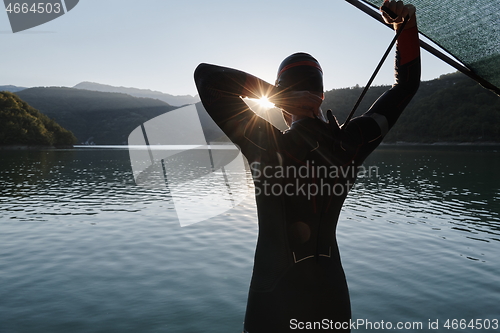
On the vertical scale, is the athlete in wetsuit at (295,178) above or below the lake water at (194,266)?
above

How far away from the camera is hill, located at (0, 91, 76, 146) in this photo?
11462cm

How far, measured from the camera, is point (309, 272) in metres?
1.74

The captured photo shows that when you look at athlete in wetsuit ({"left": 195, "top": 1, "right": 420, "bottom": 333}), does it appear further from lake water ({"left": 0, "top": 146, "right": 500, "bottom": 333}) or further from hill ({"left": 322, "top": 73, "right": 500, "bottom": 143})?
hill ({"left": 322, "top": 73, "right": 500, "bottom": 143})

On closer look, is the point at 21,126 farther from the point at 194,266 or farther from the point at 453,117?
the point at 453,117

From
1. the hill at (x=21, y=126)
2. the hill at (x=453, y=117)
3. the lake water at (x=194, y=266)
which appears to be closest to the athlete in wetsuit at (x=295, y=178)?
the lake water at (x=194, y=266)

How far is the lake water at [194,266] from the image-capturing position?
808 cm

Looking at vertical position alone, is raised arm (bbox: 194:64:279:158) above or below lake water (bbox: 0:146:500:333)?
above

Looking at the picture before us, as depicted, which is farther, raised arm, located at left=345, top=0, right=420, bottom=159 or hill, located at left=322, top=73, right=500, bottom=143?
hill, located at left=322, top=73, right=500, bottom=143

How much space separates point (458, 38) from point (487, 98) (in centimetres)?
15236

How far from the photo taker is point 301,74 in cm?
163

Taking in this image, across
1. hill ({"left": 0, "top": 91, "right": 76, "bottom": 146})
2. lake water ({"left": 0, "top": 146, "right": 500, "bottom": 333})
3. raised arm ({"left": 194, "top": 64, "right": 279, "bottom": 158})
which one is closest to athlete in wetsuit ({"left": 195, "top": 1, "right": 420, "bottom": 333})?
raised arm ({"left": 194, "top": 64, "right": 279, "bottom": 158})

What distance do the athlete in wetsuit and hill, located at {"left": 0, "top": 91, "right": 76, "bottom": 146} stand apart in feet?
438

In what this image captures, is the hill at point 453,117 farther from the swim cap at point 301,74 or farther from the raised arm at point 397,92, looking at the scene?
the swim cap at point 301,74

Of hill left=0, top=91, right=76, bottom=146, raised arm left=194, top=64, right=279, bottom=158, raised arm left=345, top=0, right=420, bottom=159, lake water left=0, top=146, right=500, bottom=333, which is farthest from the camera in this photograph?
hill left=0, top=91, right=76, bottom=146
